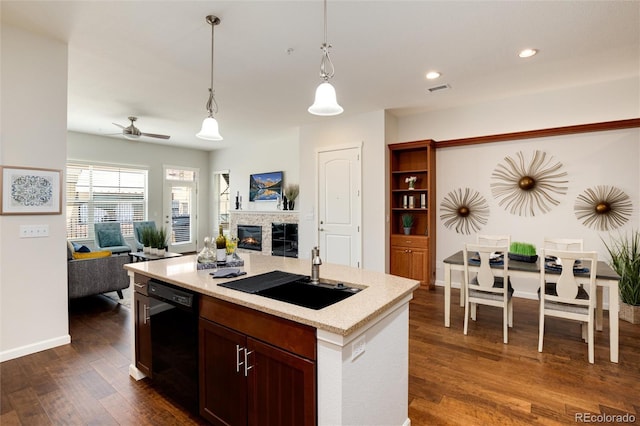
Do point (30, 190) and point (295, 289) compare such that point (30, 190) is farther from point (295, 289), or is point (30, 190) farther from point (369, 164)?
point (369, 164)

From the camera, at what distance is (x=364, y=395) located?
1369 mm

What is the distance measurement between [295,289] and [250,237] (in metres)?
5.65

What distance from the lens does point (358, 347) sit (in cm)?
131

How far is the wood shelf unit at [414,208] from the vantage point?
469cm

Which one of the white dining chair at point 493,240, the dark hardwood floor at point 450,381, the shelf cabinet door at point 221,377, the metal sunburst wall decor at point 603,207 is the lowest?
the dark hardwood floor at point 450,381

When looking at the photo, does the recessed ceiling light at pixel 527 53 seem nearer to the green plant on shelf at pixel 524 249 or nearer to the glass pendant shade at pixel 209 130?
the green plant on shelf at pixel 524 249

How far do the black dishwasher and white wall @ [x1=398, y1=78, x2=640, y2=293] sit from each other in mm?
4129

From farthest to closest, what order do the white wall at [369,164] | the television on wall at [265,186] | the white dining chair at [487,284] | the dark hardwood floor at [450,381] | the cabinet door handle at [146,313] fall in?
the television on wall at [265,186], the white wall at [369,164], the white dining chair at [487,284], the cabinet door handle at [146,313], the dark hardwood floor at [450,381]

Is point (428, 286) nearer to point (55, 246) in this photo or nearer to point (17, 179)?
point (55, 246)

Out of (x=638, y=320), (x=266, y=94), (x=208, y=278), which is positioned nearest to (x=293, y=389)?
(x=208, y=278)

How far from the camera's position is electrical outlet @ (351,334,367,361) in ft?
4.19

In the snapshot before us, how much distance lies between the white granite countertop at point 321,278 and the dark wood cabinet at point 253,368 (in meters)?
0.06

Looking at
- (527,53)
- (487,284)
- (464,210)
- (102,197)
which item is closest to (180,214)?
(102,197)

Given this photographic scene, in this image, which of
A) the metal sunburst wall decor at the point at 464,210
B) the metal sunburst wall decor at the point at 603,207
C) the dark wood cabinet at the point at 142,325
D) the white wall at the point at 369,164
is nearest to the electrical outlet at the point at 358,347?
the dark wood cabinet at the point at 142,325
